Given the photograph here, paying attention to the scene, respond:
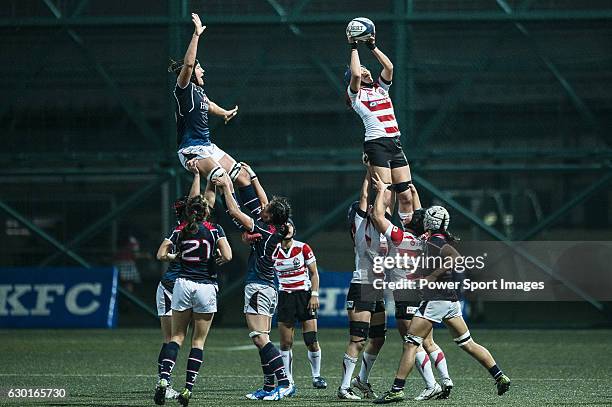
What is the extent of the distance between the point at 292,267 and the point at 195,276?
3.14 metres

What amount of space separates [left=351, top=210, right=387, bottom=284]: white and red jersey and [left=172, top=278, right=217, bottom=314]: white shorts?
1.67 metres

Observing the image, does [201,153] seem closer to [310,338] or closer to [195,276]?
[195,276]

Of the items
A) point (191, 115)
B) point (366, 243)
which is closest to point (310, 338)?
point (366, 243)

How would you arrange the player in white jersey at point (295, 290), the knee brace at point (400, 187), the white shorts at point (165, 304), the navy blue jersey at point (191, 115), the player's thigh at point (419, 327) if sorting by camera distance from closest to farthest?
the player's thigh at point (419, 327)
the white shorts at point (165, 304)
the navy blue jersey at point (191, 115)
the knee brace at point (400, 187)
the player in white jersey at point (295, 290)

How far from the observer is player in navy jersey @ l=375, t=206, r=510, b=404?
1241cm

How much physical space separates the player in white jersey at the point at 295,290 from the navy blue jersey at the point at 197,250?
A: 263 centimetres

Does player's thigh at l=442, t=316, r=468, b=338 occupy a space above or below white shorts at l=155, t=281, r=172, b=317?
below

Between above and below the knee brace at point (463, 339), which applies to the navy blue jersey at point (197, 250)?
above

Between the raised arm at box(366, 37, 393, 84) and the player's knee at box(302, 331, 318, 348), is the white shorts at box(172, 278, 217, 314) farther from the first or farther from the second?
the raised arm at box(366, 37, 393, 84)

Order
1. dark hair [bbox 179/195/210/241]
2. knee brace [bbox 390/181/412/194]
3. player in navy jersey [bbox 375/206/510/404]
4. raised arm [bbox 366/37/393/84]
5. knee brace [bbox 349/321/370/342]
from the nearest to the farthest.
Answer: dark hair [bbox 179/195/210/241]
player in navy jersey [bbox 375/206/510/404]
knee brace [bbox 349/321/370/342]
raised arm [bbox 366/37/393/84]
knee brace [bbox 390/181/412/194]

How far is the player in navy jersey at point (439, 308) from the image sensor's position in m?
12.4

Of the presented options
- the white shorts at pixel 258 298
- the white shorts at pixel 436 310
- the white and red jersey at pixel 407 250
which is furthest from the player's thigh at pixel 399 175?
the white shorts at pixel 258 298

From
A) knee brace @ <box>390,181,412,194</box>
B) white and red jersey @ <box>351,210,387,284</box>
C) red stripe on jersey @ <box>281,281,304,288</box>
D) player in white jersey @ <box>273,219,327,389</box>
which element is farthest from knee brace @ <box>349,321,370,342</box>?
red stripe on jersey @ <box>281,281,304,288</box>

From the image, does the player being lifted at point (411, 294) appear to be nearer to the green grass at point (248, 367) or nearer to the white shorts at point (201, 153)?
the green grass at point (248, 367)
